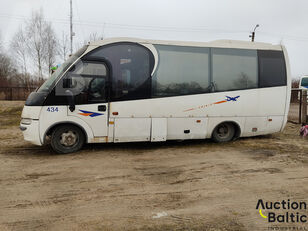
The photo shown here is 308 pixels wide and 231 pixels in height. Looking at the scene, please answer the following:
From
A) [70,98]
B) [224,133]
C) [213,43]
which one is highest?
[213,43]

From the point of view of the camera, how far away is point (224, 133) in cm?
724

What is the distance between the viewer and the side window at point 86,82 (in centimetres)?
559

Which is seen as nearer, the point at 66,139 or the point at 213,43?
the point at 66,139

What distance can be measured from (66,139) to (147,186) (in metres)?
3.06

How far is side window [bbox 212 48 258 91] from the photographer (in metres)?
6.66

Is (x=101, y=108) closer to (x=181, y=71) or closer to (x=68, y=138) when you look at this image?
(x=68, y=138)

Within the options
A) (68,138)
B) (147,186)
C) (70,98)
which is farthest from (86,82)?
(147,186)

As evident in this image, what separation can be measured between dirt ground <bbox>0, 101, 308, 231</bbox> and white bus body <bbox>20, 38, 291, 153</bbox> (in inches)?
25.7

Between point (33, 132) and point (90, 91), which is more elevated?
point (90, 91)

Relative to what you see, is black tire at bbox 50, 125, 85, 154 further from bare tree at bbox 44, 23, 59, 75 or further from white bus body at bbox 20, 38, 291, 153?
bare tree at bbox 44, 23, 59, 75

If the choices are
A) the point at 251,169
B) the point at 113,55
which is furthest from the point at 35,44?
the point at 251,169

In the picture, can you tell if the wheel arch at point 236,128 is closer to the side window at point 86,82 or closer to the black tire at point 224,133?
the black tire at point 224,133

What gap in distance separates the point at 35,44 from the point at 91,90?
82.4 feet

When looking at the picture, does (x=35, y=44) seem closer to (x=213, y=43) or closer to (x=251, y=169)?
(x=213, y=43)
